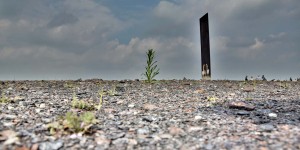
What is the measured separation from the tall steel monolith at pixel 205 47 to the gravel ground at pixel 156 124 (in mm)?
5649

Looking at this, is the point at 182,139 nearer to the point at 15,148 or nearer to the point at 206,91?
the point at 15,148

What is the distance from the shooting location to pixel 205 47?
13.1 m

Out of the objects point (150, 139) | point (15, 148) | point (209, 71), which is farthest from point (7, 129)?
point (209, 71)

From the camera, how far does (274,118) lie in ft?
17.3

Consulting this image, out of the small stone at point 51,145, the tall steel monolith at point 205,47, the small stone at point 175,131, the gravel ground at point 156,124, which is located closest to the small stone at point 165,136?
the gravel ground at point 156,124

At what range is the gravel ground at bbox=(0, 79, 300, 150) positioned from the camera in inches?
153

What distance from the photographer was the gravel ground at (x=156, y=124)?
3898mm

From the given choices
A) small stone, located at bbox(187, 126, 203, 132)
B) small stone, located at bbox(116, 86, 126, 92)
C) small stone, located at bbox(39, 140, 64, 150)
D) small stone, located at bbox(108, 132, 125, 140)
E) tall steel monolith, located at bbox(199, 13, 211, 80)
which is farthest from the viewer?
tall steel monolith, located at bbox(199, 13, 211, 80)

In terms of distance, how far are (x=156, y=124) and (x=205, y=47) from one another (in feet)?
28.5

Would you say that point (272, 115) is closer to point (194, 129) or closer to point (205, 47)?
point (194, 129)

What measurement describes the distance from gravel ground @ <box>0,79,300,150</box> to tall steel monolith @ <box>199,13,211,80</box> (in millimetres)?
5649

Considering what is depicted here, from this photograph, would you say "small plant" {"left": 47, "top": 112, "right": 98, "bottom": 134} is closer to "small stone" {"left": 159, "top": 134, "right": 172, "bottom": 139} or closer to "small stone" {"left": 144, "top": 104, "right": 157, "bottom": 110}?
"small stone" {"left": 159, "top": 134, "right": 172, "bottom": 139}

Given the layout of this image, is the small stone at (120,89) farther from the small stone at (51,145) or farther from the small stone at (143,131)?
the small stone at (51,145)

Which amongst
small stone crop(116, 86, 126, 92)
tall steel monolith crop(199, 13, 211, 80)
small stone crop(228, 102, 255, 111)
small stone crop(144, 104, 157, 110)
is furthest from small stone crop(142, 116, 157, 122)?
tall steel monolith crop(199, 13, 211, 80)
